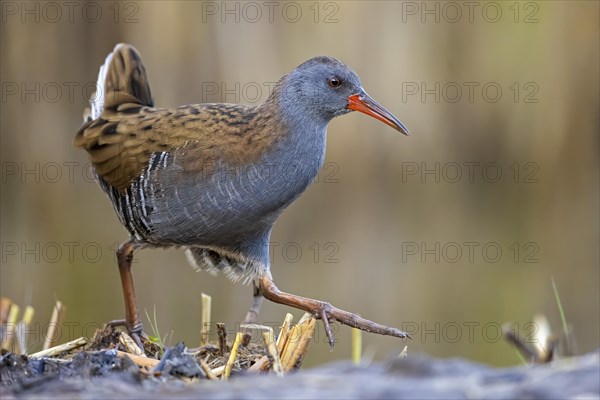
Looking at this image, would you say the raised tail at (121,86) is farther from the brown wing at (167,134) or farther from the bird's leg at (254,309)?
the bird's leg at (254,309)

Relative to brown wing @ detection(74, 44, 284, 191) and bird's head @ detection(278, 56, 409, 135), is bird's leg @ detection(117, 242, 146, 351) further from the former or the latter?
bird's head @ detection(278, 56, 409, 135)

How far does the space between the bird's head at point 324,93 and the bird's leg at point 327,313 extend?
0.75 m

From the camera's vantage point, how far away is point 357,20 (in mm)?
6727

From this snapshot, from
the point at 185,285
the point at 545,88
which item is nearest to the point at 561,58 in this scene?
the point at 545,88

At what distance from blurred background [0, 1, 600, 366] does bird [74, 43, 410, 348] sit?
81.5 inches

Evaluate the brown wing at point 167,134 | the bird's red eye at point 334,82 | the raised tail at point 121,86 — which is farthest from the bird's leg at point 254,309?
the raised tail at point 121,86

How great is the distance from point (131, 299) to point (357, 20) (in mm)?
2873

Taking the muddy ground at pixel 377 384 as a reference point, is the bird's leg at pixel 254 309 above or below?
below

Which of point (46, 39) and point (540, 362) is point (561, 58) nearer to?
point (46, 39)

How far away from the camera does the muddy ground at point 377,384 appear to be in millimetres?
2309

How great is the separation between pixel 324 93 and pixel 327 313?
0.93 meters

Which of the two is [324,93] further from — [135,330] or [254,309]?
[135,330]

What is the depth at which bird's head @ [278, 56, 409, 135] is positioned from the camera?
4.34 metres

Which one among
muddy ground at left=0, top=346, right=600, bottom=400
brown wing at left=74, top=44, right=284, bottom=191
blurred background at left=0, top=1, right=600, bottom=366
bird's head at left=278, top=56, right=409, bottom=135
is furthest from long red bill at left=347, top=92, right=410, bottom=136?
blurred background at left=0, top=1, right=600, bottom=366
